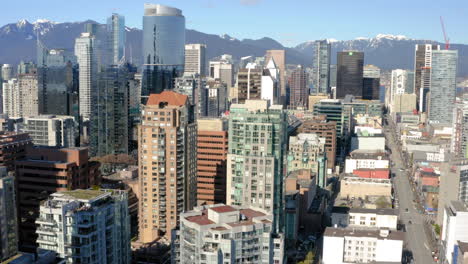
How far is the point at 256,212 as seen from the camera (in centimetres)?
2578

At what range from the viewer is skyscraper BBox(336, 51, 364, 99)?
12569 cm

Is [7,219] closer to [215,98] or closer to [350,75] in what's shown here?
[215,98]

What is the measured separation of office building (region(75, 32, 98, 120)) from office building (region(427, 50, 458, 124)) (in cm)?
6263

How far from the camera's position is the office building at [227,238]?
76.8 ft

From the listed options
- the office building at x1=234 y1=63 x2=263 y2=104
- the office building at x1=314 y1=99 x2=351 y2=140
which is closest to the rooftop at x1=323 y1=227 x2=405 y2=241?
the office building at x1=314 y1=99 x2=351 y2=140

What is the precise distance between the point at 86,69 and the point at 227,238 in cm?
7104

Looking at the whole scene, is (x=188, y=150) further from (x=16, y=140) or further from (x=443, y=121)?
(x=443, y=121)

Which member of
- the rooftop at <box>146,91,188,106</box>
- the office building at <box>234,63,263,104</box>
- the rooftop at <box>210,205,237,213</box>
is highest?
the office building at <box>234,63,263,104</box>

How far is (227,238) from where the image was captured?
23.5m

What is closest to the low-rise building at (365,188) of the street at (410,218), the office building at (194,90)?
the street at (410,218)

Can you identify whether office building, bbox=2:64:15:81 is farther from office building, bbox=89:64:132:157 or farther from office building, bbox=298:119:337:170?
office building, bbox=298:119:337:170

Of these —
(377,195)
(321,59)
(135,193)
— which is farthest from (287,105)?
(135,193)

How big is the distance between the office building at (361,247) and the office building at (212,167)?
11.8m

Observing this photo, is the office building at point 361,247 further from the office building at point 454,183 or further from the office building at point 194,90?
the office building at point 194,90
